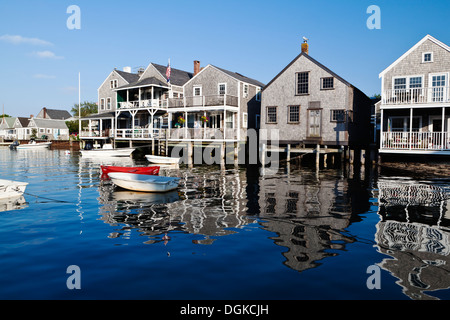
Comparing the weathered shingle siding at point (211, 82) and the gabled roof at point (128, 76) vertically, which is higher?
the gabled roof at point (128, 76)

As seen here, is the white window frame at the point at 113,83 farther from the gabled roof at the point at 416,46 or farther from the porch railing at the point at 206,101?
the gabled roof at the point at 416,46

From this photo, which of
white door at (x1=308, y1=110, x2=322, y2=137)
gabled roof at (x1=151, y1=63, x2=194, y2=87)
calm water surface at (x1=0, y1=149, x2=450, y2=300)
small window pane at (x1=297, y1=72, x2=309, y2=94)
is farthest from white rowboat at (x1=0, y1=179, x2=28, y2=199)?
gabled roof at (x1=151, y1=63, x2=194, y2=87)

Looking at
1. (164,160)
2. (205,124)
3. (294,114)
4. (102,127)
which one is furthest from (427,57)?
(102,127)

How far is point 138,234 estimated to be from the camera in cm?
1055

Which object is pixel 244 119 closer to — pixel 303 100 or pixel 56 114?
pixel 303 100

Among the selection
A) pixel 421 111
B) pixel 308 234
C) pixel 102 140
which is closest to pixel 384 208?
pixel 308 234

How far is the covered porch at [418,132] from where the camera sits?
2670 cm

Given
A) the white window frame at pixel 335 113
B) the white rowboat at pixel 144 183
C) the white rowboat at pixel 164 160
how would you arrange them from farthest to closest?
1. the white rowboat at pixel 164 160
2. the white window frame at pixel 335 113
3. the white rowboat at pixel 144 183

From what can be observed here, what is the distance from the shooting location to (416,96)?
2862 cm

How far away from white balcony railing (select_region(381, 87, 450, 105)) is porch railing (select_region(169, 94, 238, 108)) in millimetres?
15837

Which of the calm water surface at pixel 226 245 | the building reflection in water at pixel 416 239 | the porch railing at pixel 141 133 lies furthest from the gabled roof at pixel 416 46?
the porch railing at pixel 141 133

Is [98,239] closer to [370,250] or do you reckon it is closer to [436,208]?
[370,250]

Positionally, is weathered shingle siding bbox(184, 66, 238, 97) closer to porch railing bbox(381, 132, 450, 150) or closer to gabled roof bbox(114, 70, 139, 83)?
gabled roof bbox(114, 70, 139, 83)

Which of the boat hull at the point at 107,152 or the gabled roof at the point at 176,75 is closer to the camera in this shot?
the boat hull at the point at 107,152
